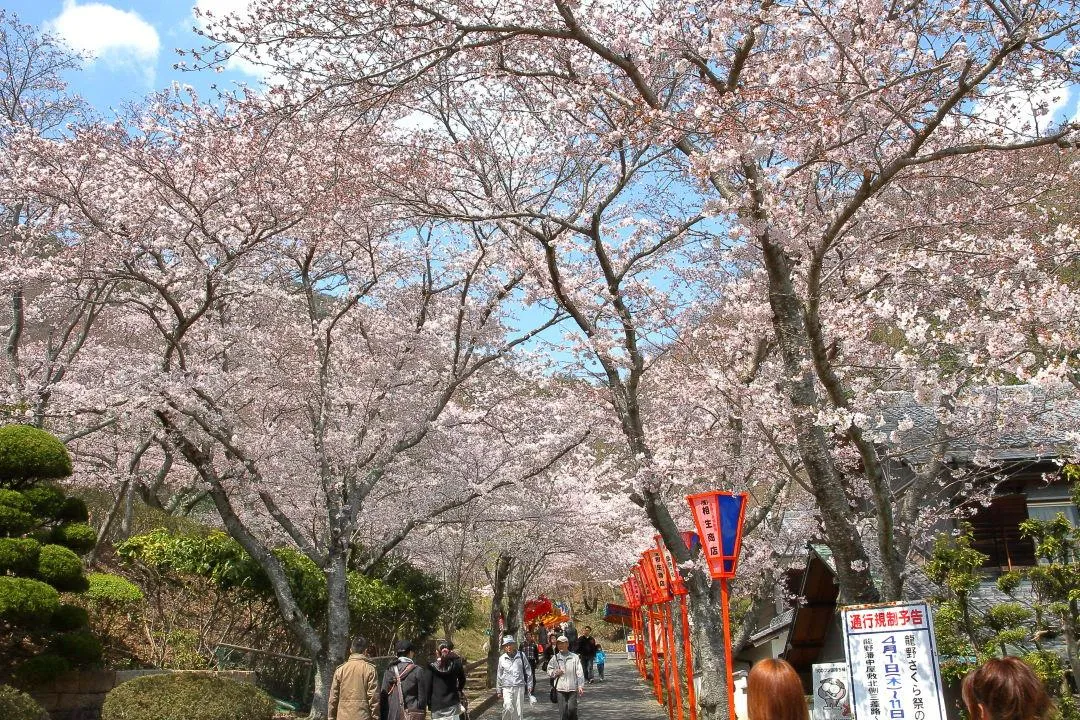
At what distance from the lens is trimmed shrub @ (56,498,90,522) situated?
371 inches

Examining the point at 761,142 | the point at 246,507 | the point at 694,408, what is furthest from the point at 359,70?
the point at 246,507

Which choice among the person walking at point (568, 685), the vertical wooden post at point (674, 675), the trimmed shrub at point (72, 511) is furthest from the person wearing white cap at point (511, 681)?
the trimmed shrub at point (72, 511)

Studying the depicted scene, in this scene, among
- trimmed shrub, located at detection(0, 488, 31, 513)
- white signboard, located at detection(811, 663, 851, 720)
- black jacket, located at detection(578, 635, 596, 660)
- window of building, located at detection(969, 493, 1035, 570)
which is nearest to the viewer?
white signboard, located at detection(811, 663, 851, 720)

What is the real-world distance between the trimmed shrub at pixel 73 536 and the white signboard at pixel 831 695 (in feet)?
26.3

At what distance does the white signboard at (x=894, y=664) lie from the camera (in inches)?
207

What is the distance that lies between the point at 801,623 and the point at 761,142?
11011 millimetres

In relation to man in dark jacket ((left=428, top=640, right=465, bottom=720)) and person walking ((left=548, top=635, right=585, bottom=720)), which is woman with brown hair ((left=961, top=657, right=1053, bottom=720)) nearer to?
man in dark jacket ((left=428, top=640, right=465, bottom=720))

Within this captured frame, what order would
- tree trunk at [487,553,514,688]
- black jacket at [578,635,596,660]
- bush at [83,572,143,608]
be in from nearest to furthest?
bush at [83,572,143,608] → tree trunk at [487,553,514,688] → black jacket at [578,635,596,660]

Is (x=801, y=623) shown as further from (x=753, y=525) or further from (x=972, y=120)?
(x=972, y=120)

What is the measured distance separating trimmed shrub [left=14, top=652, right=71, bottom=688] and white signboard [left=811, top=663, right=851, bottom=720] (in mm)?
7864

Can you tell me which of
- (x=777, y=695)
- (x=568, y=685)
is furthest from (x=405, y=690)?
(x=777, y=695)

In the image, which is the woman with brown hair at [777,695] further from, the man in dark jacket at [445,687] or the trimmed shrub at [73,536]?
the trimmed shrub at [73,536]

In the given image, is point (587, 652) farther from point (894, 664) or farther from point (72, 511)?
point (894, 664)

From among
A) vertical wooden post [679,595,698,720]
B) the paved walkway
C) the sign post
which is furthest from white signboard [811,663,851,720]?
the paved walkway
